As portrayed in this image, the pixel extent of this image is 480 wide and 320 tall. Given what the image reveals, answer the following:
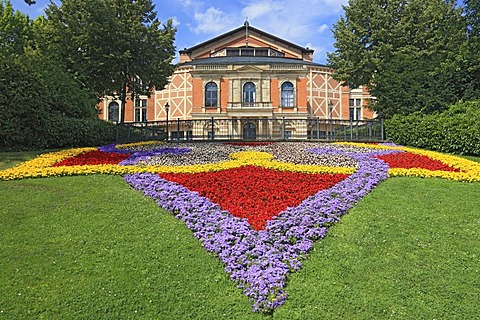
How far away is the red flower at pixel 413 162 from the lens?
10094 mm

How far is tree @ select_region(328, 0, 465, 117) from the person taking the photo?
18.1m

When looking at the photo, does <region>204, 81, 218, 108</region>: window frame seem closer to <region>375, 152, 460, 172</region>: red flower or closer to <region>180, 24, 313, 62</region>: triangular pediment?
<region>180, 24, 313, 62</region>: triangular pediment

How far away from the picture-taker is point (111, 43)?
19734mm

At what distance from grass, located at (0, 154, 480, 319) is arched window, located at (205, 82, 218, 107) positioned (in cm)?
3598

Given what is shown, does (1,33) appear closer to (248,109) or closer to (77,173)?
(77,173)

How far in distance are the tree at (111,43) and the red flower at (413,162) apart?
47.2 ft

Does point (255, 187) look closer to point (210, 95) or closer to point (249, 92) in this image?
point (249, 92)

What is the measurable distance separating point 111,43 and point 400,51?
1631 centimetres

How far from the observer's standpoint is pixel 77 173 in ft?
28.3

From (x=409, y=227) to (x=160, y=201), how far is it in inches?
160

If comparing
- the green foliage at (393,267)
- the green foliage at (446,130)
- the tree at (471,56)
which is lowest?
the green foliage at (393,267)

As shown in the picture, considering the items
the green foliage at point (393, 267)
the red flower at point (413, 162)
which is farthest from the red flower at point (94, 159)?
the red flower at point (413, 162)

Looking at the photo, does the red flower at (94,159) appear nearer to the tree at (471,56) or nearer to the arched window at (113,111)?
the tree at (471,56)

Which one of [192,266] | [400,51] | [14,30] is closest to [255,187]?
[192,266]
